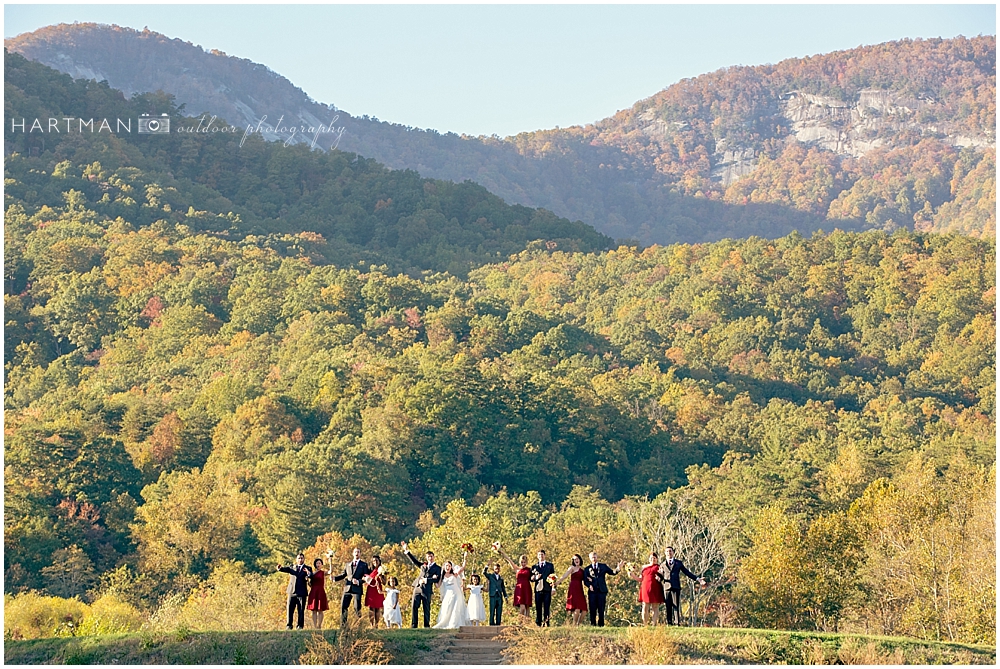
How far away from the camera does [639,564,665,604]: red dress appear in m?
23.7

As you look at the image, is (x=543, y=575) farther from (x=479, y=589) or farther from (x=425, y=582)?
(x=425, y=582)

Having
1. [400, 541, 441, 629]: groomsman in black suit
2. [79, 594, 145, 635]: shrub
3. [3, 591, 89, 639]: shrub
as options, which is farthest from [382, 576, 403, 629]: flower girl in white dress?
[79, 594, 145, 635]: shrub

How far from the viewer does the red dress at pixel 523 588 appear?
81.0 feet

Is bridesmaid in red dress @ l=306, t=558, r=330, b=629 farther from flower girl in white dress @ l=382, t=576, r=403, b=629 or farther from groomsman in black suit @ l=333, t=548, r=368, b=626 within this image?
flower girl in white dress @ l=382, t=576, r=403, b=629

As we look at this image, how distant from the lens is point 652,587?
23.8 metres

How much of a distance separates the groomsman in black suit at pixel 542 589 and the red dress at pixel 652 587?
1.53 meters

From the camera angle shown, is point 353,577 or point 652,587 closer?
point 652,587

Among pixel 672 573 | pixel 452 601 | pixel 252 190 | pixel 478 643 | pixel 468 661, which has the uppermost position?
pixel 252 190

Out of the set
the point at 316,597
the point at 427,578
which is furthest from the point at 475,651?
the point at 316,597

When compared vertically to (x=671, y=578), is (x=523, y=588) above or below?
below

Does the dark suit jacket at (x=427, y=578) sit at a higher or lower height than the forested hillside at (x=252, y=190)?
lower

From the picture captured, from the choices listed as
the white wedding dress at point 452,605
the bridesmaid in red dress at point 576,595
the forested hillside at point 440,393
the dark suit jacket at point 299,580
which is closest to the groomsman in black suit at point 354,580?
the dark suit jacket at point 299,580

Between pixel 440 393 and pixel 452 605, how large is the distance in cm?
4608

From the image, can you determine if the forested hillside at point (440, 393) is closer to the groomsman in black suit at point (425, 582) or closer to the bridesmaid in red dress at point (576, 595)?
the groomsman in black suit at point (425, 582)
